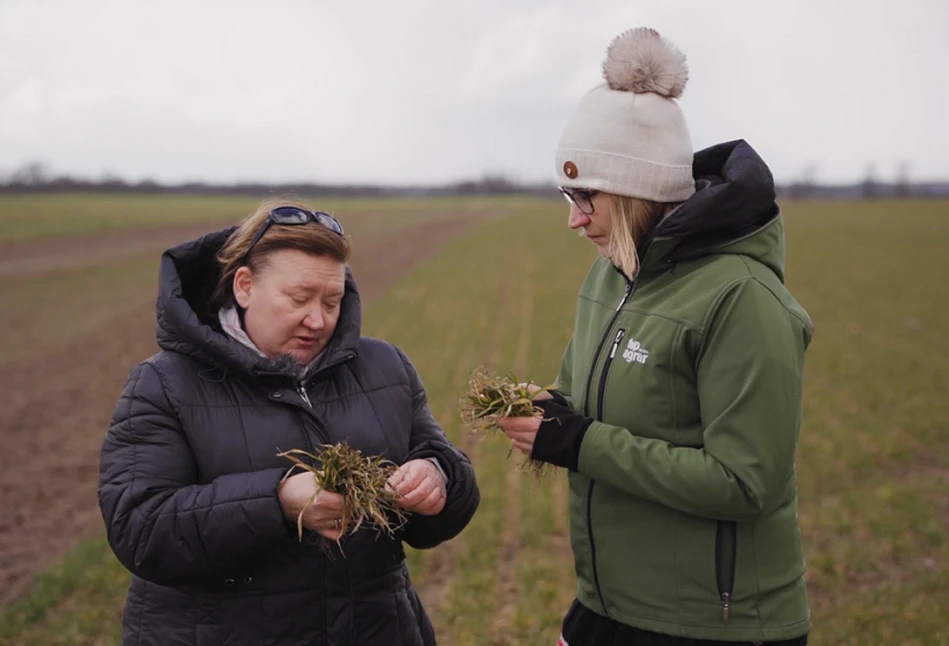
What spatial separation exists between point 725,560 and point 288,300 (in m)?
1.53

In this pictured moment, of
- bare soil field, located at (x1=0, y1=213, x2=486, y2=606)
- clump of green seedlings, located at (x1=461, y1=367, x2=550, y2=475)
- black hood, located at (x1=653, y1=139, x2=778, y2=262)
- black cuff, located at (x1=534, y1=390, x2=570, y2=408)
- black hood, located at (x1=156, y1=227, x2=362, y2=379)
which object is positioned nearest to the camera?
black hood, located at (x1=653, y1=139, x2=778, y2=262)

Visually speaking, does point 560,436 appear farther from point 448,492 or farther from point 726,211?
point 726,211

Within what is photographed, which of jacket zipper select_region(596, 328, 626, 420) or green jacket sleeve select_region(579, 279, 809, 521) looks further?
jacket zipper select_region(596, 328, 626, 420)

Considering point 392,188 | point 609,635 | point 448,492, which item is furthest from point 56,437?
point 392,188

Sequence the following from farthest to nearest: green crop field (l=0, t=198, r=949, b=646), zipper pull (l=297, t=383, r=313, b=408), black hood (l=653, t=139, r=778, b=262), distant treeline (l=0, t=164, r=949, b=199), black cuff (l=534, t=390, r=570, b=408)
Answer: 1. distant treeline (l=0, t=164, r=949, b=199)
2. green crop field (l=0, t=198, r=949, b=646)
3. black cuff (l=534, t=390, r=570, b=408)
4. zipper pull (l=297, t=383, r=313, b=408)
5. black hood (l=653, t=139, r=778, b=262)

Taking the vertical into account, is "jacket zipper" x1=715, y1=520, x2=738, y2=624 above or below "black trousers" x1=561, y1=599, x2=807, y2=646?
above

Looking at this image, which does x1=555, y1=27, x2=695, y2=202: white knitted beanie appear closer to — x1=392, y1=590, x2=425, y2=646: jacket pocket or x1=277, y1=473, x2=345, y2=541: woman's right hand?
x1=277, y1=473, x2=345, y2=541: woman's right hand

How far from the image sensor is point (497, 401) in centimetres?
296

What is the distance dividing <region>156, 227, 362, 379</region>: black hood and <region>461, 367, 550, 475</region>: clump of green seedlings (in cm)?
43

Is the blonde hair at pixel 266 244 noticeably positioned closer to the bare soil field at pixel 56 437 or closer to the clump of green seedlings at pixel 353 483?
the clump of green seedlings at pixel 353 483

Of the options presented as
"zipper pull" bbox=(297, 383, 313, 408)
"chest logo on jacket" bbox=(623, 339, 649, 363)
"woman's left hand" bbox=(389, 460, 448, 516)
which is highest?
"chest logo on jacket" bbox=(623, 339, 649, 363)

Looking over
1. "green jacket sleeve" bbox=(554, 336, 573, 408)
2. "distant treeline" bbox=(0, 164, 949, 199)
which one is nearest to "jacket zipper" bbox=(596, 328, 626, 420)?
"green jacket sleeve" bbox=(554, 336, 573, 408)

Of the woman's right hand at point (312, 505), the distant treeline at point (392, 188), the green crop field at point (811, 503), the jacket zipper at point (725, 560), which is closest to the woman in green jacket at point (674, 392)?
the jacket zipper at point (725, 560)

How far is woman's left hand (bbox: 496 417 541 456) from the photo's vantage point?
2820 millimetres
